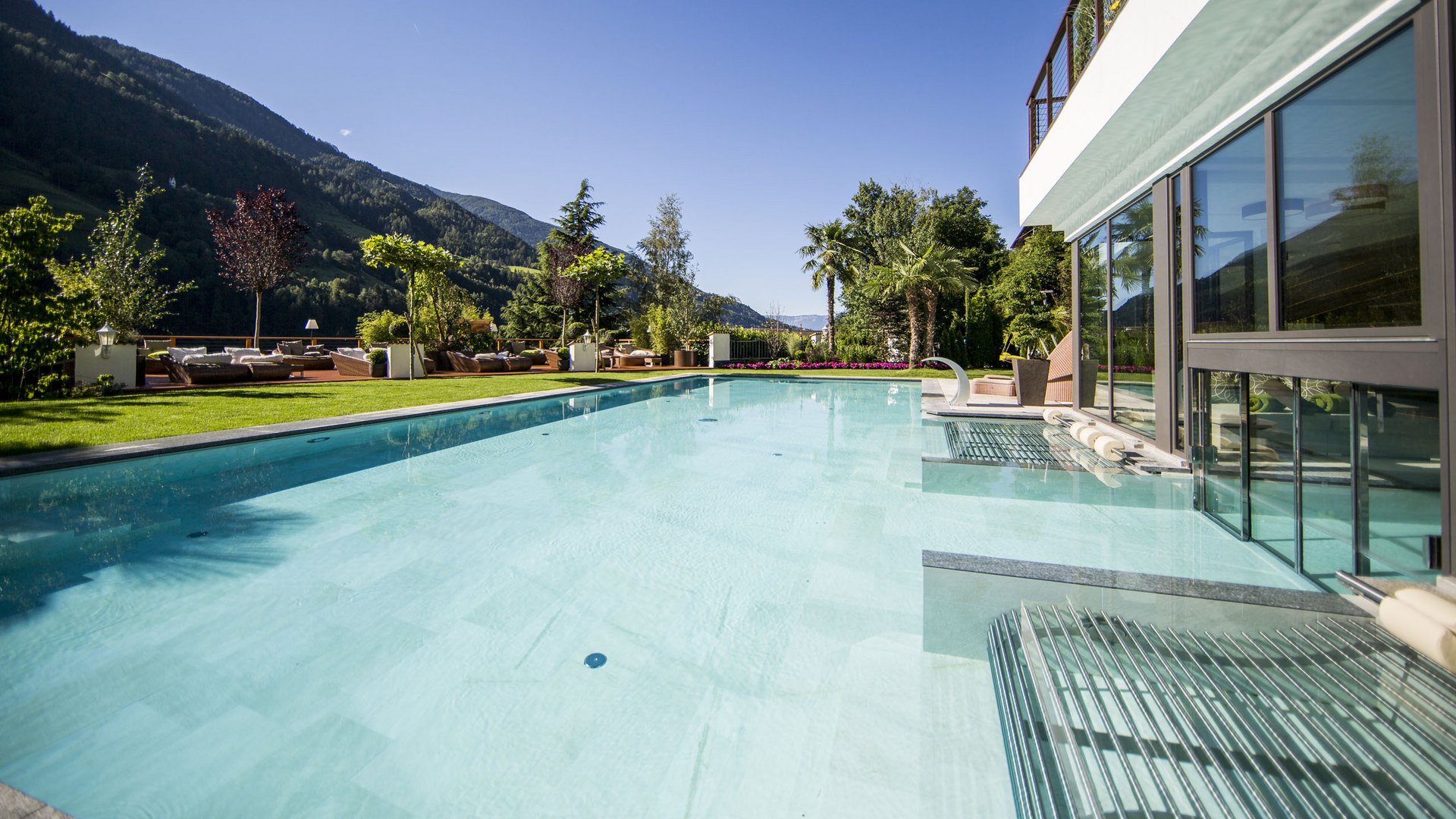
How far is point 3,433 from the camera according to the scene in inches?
250

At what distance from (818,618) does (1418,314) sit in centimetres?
282

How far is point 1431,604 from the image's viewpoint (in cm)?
212

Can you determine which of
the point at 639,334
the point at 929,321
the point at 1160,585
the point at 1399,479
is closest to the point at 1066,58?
the point at 1399,479

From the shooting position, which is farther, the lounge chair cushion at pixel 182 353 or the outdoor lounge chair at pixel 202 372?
the lounge chair cushion at pixel 182 353

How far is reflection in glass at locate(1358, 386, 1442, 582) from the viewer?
2420 mm

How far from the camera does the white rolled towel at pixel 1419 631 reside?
1972 mm

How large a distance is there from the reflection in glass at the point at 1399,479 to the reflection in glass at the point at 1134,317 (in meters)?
3.50

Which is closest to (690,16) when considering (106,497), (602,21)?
(602,21)

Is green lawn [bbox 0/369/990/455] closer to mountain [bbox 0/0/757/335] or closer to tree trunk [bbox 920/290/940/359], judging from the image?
tree trunk [bbox 920/290/940/359]

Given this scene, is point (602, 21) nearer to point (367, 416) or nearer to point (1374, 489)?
point (367, 416)

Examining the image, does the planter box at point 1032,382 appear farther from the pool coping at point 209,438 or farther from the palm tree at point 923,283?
the palm tree at point 923,283

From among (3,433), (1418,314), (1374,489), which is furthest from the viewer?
(3,433)

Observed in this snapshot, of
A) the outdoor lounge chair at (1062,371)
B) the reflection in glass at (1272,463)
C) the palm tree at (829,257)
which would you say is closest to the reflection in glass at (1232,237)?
the reflection in glass at (1272,463)

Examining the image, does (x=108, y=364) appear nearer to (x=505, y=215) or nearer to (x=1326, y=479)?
(x=1326, y=479)
